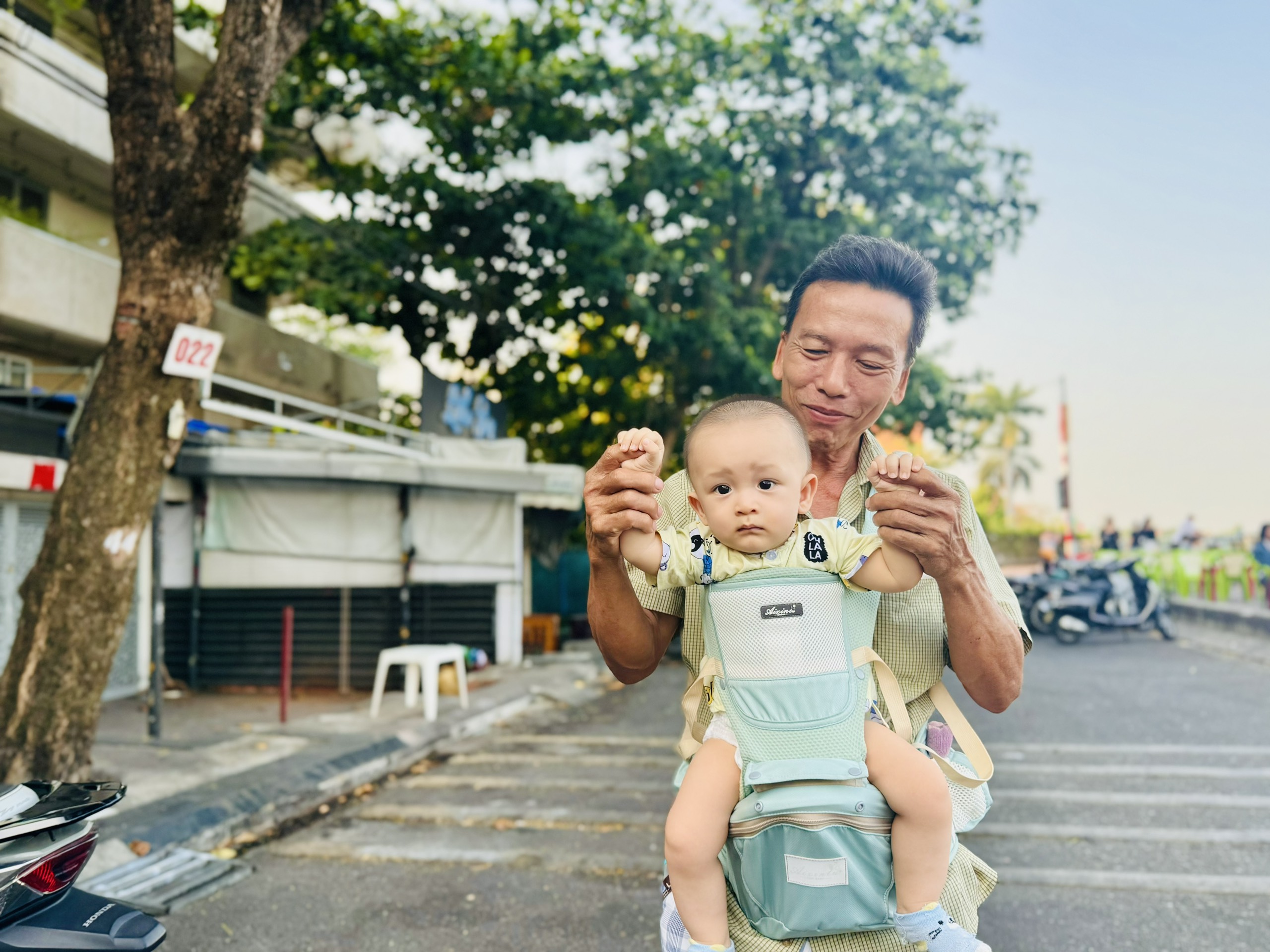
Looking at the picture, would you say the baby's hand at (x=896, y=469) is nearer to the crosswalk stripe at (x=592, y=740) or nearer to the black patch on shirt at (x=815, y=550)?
the black patch on shirt at (x=815, y=550)

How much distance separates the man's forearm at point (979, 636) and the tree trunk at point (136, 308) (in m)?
5.37

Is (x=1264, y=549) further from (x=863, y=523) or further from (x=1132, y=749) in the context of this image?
(x=863, y=523)

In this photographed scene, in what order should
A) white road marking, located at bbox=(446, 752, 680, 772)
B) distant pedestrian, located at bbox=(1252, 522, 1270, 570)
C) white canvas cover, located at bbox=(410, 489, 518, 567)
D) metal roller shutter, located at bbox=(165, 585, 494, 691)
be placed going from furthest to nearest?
distant pedestrian, located at bbox=(1252, 522, 1270, 570) → white canvas cover, located at bbox=(410, 489, 518, 567) → metal roller shutter, located at bbox=(165, 585, 494, 691) → white road marking, located at bbox=(446, 752, 680, 772)

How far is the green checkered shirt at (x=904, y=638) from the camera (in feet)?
5.51

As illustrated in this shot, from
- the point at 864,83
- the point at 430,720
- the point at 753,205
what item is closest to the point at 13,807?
the point at 430,720

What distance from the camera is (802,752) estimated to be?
1576 millimetres

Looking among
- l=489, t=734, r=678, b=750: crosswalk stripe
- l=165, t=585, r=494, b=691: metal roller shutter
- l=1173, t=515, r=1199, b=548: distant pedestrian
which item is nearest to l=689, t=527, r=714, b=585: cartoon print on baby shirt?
l=489, t=734, r=678, b=750: crosswalk stripe

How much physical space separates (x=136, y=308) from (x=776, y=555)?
5415mm

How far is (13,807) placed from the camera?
2.39m

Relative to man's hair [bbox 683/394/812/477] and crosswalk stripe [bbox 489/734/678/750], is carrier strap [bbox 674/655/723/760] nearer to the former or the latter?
man's hair [bbox 683/394/812/477]

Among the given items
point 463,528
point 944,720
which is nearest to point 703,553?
point 944,720

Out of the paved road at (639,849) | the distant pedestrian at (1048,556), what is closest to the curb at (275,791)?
the paved road at (639,849)

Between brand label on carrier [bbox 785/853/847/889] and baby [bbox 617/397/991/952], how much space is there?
12cm

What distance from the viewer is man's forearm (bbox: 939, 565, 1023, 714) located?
1.66 m
